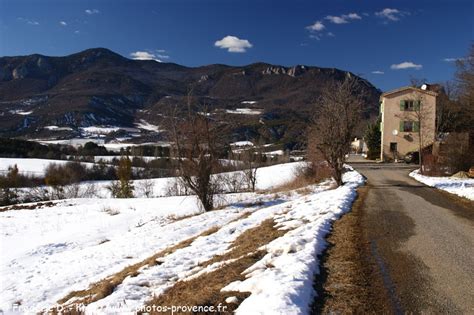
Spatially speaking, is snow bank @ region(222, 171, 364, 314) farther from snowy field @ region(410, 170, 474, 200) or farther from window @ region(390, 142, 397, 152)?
window @ region(390, 142, 397, 152)

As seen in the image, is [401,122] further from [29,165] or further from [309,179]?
[29,165]

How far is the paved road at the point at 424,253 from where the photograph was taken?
19.8ft

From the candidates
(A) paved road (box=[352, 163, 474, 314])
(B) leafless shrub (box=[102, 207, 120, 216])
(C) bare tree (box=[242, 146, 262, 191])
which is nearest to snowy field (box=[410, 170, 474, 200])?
(A) paved road (box=[352, 163, 474, 314])

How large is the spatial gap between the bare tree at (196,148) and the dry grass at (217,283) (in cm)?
1369

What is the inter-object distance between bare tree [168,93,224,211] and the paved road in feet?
36.9

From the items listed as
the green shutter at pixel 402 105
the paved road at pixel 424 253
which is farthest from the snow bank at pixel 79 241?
the green shutter at pixel 402 105

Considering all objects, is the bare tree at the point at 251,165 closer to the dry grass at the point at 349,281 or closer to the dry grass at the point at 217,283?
the dry grass at the point at 217,283

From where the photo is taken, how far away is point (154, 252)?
14766mm

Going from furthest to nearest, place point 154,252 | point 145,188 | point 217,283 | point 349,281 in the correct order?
point 145,188 → point 154,252 → point 217,283 → point 349,281

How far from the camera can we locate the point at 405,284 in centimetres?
664

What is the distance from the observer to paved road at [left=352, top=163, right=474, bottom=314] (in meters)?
6.05

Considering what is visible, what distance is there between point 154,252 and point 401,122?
2072 inches

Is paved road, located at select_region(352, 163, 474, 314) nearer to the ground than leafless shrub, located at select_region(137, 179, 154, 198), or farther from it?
farther from it

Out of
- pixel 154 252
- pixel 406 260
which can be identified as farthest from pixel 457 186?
pixel 154 252
